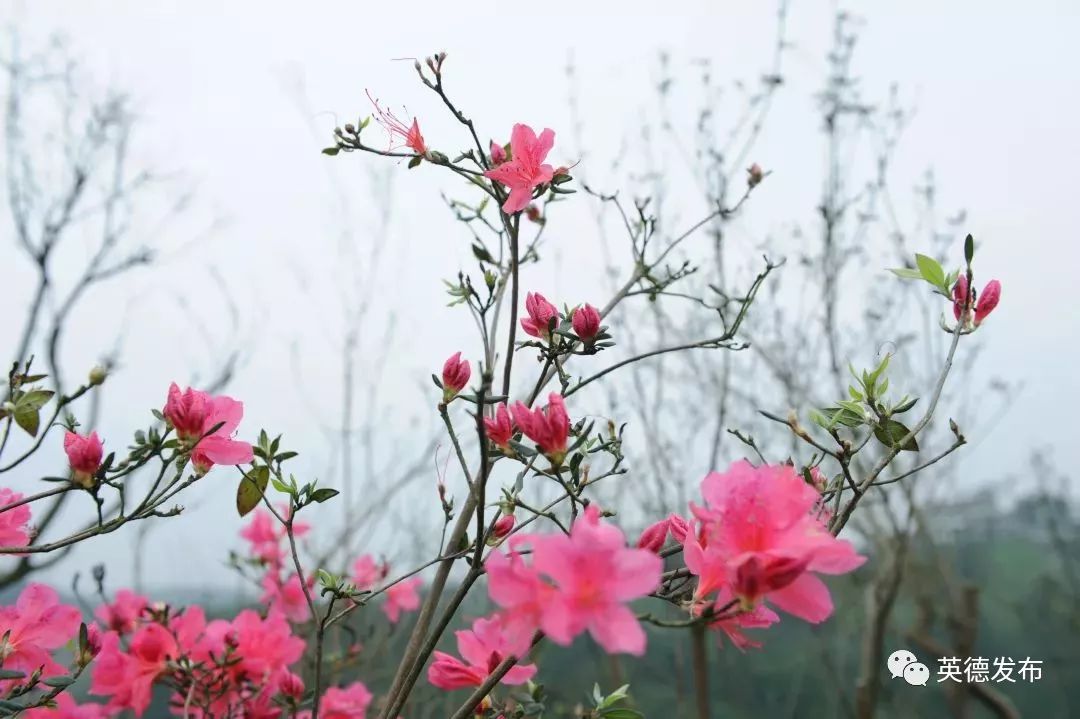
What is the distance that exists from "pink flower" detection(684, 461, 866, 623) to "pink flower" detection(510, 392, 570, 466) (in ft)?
0.54

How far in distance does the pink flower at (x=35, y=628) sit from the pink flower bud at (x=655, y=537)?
0.71 metres

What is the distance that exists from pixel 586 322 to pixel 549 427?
206mm

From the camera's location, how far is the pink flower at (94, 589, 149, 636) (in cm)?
165

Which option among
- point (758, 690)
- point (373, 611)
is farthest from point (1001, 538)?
point (373, 611)

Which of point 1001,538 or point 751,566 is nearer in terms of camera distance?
point 751,566

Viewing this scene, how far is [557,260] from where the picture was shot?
3305mm

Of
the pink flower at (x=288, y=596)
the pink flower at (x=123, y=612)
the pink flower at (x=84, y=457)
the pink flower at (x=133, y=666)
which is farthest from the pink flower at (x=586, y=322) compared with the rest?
the pink flower at (x=123, y=612)

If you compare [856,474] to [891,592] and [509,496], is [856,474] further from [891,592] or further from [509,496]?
[509,496]

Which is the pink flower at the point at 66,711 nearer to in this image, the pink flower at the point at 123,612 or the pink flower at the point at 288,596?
the pink flower at the point at 123,612

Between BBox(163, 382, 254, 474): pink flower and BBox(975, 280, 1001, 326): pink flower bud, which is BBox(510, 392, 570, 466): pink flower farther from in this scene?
BBox(975, 280, 1001, 326): pink flower bud

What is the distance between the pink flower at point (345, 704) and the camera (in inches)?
55.2

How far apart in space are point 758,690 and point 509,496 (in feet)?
12.8

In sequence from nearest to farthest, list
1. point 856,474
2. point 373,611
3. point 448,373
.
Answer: point 448,373, point 856,474, point 373,611

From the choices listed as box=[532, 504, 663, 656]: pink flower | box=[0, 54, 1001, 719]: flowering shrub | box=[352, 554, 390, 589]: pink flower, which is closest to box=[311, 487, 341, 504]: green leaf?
box=[0, 54, 1001, 719]: flowering shrub
